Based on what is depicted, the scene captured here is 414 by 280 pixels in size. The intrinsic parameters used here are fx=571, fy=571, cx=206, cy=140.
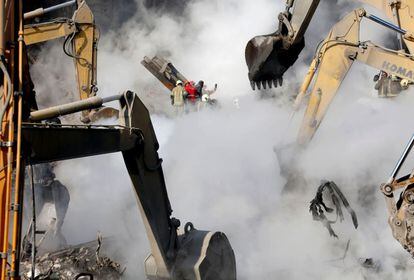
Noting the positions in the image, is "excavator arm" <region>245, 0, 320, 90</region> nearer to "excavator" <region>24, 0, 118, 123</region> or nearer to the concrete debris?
the concrete debris

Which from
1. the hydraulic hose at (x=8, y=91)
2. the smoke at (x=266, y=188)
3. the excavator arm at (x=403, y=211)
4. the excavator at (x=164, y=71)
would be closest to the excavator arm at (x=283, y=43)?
the smoke at (x=266, y=188)

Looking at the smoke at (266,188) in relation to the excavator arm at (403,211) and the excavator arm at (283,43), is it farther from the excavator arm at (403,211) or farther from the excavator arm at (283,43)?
the excavator arm at (283,43)

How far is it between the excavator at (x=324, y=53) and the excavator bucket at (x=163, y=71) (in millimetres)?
9319

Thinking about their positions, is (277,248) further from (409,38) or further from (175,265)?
(409,38)

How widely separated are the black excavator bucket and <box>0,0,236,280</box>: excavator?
5.50 ft

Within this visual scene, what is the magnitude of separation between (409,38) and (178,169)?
3.42m

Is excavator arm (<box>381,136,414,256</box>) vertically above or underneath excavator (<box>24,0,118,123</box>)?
underneath

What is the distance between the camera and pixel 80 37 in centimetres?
827

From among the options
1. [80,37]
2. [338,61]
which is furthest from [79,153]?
[80,37]

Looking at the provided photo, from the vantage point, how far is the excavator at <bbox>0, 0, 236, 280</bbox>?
8.96ft

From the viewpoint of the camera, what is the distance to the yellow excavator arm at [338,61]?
229 inches

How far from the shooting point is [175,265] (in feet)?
14.1

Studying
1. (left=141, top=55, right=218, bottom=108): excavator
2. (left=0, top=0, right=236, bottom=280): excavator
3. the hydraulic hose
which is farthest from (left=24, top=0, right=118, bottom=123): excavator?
(left=141, top=55, right=218, bottom=108): excavator

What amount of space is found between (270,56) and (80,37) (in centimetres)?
384
